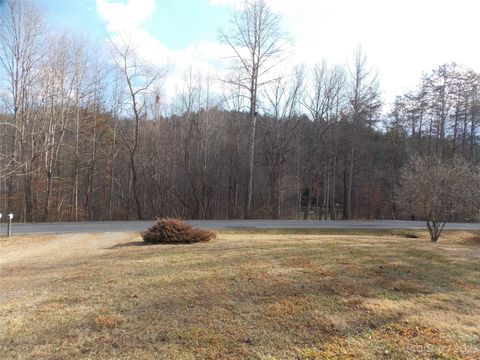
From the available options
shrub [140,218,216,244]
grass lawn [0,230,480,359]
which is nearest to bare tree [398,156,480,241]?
grass lawn [0,230,480,359]

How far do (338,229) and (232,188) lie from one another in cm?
Answer: 1585

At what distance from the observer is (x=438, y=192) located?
15891 millimetres

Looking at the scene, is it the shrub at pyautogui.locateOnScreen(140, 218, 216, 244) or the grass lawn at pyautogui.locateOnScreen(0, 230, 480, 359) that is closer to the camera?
the grass lawn at pyautogui.locateOnScreen(0, 230, 480, 359)

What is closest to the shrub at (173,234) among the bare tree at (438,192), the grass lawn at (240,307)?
the grass lawn at (240,307)

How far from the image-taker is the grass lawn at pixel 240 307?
12.9ft

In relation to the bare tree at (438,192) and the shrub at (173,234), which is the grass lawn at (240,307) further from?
the bare tree at (438,192)

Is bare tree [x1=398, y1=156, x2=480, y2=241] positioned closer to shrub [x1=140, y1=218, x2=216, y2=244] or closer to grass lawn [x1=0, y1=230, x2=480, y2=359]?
grass lawn [x1=0, y1=230, x2=480, y2=359]

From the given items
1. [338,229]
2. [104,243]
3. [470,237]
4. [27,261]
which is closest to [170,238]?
[104,243]

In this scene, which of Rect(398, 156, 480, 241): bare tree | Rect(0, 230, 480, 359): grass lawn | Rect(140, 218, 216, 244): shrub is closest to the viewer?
Rect(0, 230, 480, 359): grass lawn

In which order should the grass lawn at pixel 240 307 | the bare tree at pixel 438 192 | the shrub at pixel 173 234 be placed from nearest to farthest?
the grass lawn at pixel 240 307, the shrub at pixel 173 234, the bare tree at pixel 438 192

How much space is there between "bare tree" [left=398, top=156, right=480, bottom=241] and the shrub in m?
9.56

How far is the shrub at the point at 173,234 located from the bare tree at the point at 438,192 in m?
9.56

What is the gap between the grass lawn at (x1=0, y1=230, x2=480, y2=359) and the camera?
3.93 m

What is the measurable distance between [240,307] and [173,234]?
21.8ft
